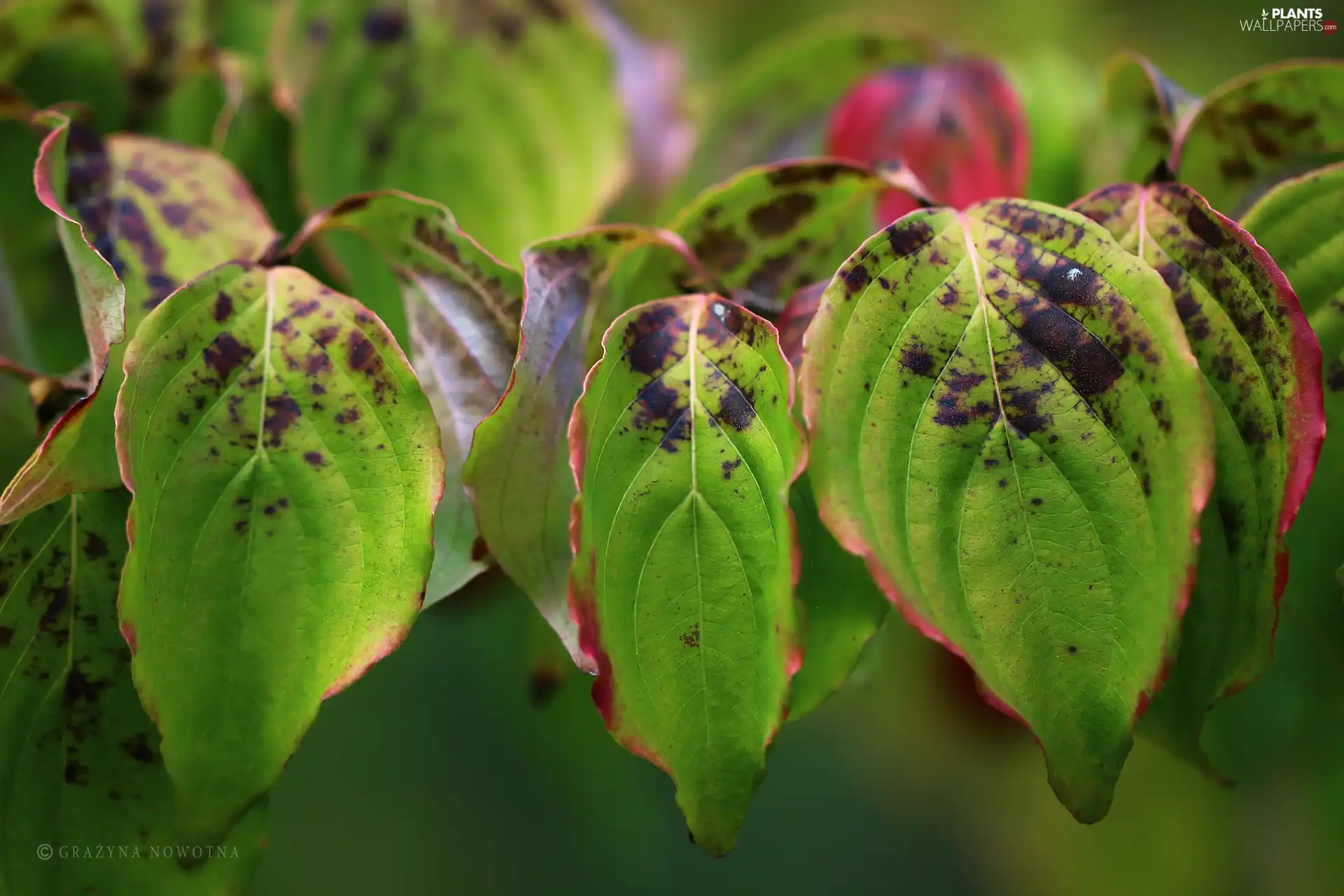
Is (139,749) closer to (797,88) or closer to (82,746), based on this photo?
(82,746)

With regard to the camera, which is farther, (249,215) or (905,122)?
(905,122)

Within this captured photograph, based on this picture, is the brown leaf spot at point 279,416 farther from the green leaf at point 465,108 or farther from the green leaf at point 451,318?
the green leaf at point 465,108

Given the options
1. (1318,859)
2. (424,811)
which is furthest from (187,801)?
(1318,859)

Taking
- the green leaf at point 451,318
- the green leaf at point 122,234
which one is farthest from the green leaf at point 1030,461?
the green leaf at point 122,234

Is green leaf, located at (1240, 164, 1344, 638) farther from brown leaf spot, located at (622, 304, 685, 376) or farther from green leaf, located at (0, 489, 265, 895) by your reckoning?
green leaf, located at (0, 489, 265, 895)

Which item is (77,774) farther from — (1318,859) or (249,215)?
(1318,859)

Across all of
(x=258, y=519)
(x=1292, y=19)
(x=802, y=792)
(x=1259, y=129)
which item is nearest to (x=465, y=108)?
(x=258, y=519)

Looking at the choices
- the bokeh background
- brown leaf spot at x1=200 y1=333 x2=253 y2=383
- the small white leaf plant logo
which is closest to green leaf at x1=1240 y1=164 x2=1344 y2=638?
the small white leaf plant logo
